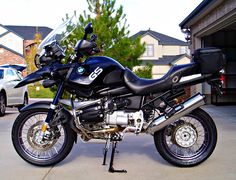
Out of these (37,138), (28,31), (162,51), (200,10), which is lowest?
(37,138)

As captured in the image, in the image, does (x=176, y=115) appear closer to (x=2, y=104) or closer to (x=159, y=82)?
(x=159, y=82)

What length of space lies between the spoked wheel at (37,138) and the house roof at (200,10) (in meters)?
6.40

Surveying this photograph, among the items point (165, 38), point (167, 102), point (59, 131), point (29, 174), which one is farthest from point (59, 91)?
point (165, 38)

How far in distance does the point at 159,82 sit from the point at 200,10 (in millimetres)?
7151

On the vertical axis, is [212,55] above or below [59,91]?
above

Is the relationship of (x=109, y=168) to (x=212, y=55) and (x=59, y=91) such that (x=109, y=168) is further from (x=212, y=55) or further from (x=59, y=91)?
(x=212, y=55)

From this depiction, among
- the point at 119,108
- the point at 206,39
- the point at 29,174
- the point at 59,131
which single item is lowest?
the point at 29,174

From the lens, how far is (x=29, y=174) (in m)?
4.16

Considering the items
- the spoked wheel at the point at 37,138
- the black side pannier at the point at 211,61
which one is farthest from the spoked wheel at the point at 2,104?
the black side pannier at the point at 211,61

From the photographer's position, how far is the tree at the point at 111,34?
1206 cm

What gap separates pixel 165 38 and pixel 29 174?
4375cm

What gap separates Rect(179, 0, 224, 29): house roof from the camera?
31.5 ft

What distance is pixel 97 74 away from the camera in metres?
4.21

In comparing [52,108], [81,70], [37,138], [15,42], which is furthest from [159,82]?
[15,42]
